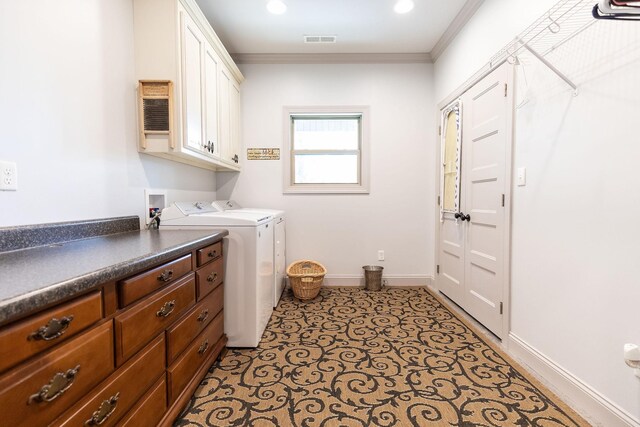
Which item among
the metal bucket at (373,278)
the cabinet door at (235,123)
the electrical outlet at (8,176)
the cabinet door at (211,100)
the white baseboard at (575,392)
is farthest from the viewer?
the metal bucket at (373,278)

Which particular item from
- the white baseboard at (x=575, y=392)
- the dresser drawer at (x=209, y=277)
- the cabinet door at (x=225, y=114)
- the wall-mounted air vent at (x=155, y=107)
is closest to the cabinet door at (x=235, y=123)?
the cabinet door at (x=225, y=114)

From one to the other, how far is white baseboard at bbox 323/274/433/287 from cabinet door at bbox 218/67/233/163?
5.92 ft

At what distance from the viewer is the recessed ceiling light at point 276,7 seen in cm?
248

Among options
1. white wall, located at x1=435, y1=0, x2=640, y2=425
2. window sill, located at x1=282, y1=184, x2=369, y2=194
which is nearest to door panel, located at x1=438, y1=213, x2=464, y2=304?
white wall, located at x1=435, y1=0, x2=640, y2=425

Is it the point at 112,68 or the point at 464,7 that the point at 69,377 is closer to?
the point at 112,68

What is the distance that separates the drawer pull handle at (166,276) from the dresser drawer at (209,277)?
0.94 ft

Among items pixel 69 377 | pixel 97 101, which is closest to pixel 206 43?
pixel 97 101

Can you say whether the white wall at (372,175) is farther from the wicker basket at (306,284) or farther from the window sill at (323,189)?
the wicker basket at (306,284)

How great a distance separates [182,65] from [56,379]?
6.29ft

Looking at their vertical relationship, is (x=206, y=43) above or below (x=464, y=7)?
below

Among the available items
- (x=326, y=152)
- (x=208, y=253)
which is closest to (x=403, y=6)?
(x=326, y=152)

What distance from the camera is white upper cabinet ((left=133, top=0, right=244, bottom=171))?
76.4 inches

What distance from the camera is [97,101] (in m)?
1.67

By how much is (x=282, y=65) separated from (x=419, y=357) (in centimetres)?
327
